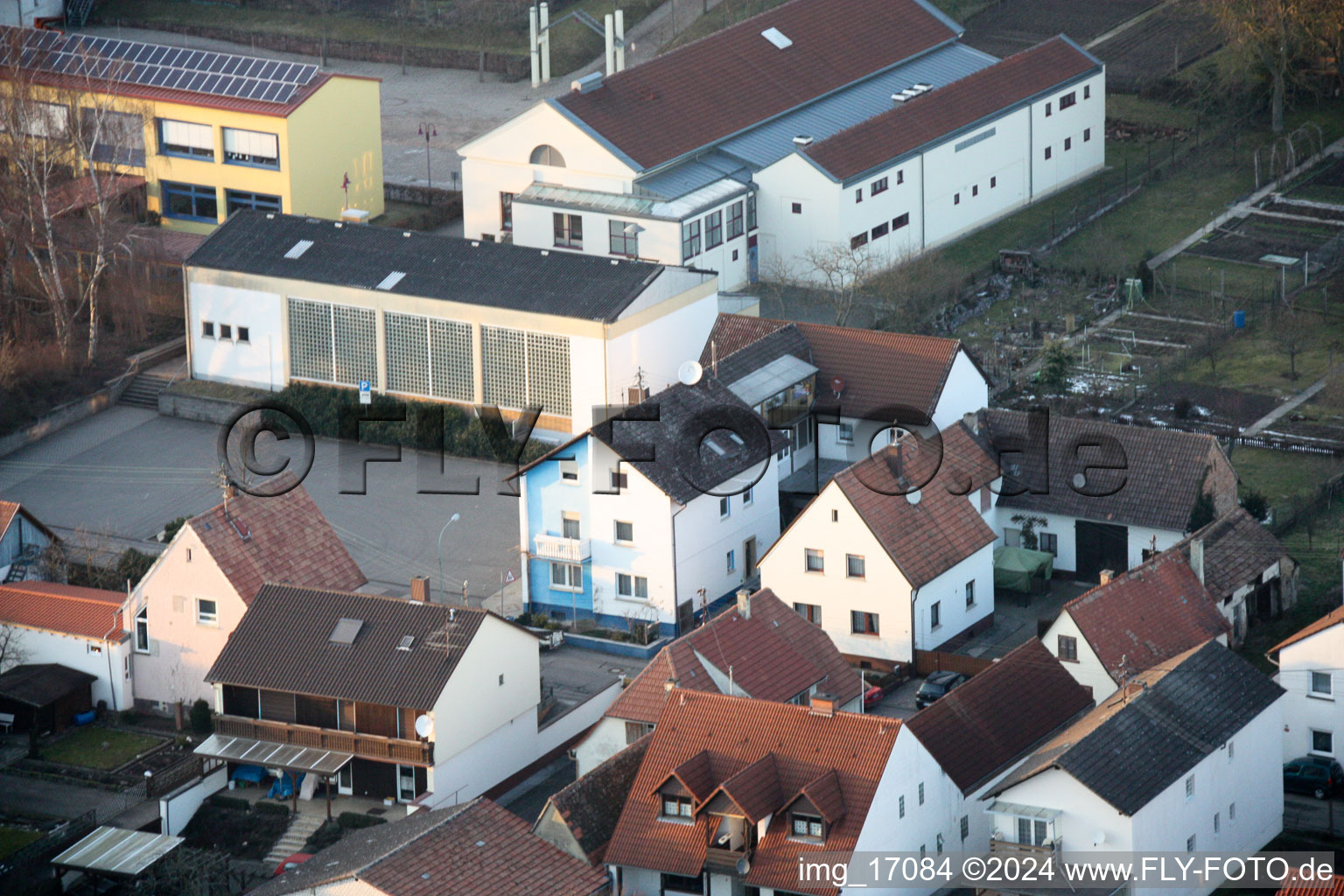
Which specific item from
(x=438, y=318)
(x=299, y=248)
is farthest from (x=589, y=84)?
(x=438, y=318)

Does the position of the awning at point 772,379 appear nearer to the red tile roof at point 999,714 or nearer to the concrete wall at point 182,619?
the red tile roof at point 999,714

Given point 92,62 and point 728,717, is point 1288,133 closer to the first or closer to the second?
point 92,62

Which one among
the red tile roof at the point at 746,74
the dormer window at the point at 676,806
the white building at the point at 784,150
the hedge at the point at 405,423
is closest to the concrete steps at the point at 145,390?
the hedge at the point at 405,423

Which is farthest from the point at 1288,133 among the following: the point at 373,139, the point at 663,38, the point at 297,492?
the point at 297,492

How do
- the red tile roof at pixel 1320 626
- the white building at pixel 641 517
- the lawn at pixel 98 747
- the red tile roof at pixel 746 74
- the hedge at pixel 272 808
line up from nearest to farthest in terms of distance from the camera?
the red tile roof at pixel 1320 626, the hedge at pixel 272 808, the lawn at pixel 98 747, the white building at pixel 641 517, the red tile roof at pixel 746 74

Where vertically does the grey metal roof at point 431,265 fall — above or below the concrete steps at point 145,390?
above

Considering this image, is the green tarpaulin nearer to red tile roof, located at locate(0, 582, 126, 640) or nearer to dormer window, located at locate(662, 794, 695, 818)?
dormer window, located at locate(662, 794, 695, 818)
